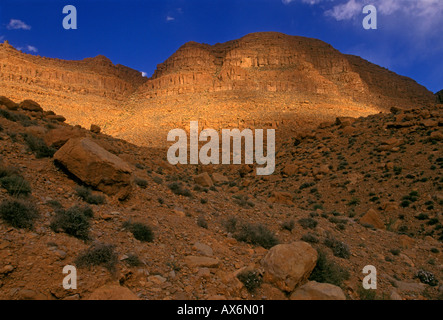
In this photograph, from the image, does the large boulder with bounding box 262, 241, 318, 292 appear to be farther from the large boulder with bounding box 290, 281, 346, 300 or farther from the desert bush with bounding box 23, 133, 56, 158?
the desert bush with bounding box 23, 133, 56, 158

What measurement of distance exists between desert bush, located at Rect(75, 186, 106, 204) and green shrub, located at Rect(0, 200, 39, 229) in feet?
5.87

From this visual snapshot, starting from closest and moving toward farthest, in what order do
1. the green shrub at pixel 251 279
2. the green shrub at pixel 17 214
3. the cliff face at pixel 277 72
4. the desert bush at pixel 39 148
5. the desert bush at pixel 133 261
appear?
1. the green shrub at pixel 17 214
2. the desert bush at pixel 133 261
3. the green shrub at pixel 251 279
4. the desert bush at pixel 39 148
5. the cliff face at pixel 277 72

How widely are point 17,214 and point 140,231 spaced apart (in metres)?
2.09

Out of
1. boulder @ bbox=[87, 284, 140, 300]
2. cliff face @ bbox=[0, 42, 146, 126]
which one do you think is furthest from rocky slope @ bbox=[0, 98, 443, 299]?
cliff face @ bbox=[0, 42, 146, 126]

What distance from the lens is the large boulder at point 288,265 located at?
433cm

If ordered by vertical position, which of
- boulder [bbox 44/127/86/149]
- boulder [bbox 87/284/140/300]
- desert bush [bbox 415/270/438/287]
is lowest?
desert bush [bbox 415/270/438/287]

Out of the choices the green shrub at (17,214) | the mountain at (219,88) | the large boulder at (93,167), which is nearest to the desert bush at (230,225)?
the large boulder at (93,167)

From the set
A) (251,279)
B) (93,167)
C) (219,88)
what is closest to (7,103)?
(93,167)

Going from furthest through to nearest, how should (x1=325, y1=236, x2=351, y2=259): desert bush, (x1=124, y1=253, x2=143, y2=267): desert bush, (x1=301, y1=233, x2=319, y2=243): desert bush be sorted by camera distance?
(x1=301, y1=233, x2=319, y2=243): desert bush → (x1=325, y1=236, x2=351, y2=259): desert bush → (x1=124, y1=253, x2=143, y2=267): desert bush

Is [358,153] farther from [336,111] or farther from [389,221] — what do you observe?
[336,111]

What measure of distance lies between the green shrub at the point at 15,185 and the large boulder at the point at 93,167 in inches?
55.5

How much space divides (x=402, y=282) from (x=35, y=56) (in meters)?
96.2

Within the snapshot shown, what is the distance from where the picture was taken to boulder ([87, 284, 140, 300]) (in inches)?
130

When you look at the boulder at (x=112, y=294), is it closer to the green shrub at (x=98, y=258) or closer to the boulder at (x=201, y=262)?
the green shrub at (x=98, y=258)
